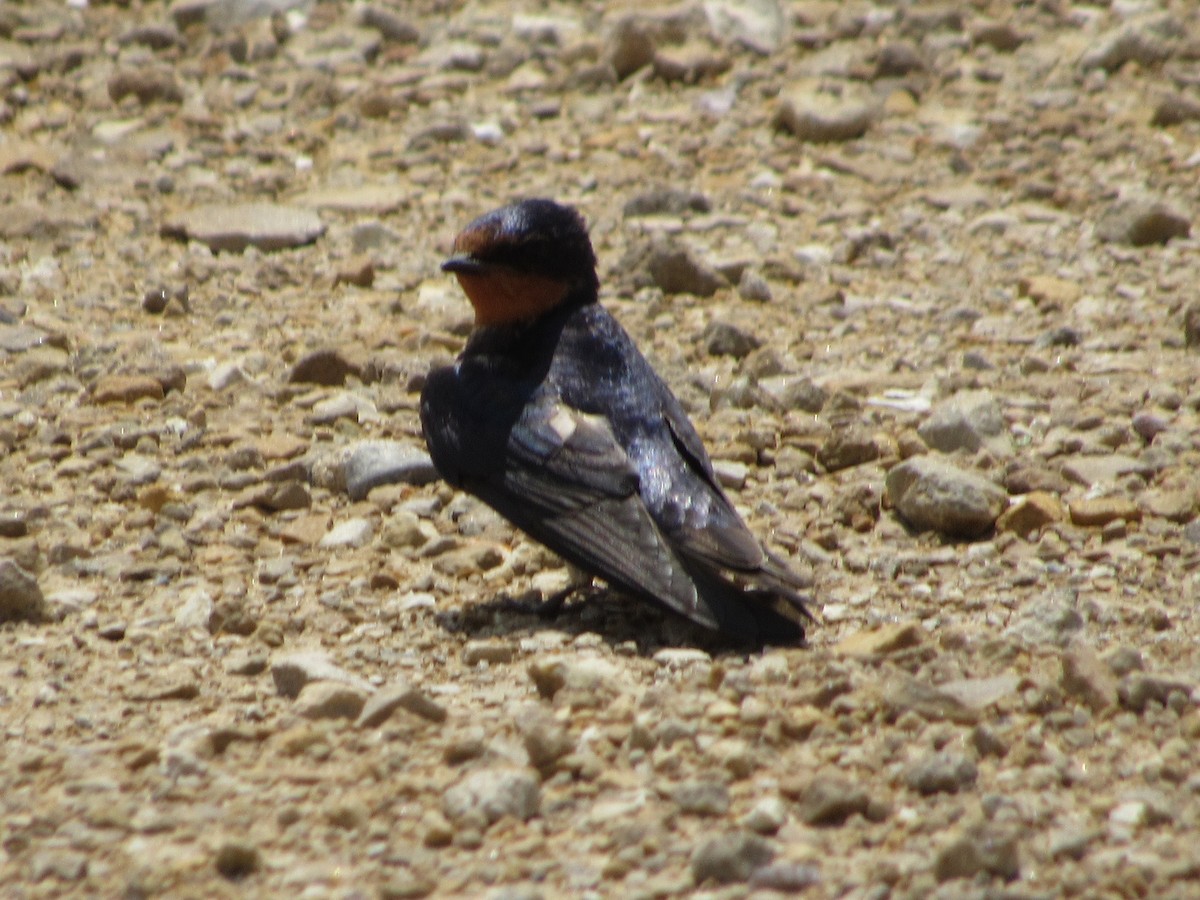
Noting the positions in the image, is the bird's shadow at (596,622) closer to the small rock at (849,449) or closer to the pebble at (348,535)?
the pebble at (348,535)

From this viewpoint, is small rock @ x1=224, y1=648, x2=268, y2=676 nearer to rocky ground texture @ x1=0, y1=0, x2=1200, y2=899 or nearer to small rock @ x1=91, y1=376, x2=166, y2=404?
rocky ground texture @ x1=0, y1=0, x2=1200, y2=899

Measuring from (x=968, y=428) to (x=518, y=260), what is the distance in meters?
1.59

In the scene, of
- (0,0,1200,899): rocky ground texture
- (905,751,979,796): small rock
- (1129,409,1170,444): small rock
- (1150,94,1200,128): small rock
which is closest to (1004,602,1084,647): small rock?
(0,0,1200,899): rocky ground texture

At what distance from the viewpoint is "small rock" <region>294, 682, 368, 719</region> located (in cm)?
405

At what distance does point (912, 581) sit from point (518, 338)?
1.40 metres

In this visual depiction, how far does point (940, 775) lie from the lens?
11.9ft

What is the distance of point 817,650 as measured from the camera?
14.7 feet

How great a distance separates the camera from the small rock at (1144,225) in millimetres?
7773

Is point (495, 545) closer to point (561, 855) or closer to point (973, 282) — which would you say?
point (561, 855)

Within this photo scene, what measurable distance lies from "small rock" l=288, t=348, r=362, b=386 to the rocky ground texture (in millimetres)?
27

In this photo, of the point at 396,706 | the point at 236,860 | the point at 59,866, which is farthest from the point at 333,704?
the point at 59,866

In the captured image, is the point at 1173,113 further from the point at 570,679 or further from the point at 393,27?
the point at 570,679

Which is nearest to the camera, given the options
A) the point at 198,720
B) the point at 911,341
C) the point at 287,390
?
the point at 198,720

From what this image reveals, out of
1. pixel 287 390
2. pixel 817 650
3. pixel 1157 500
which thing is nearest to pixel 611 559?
pixel 817 650
